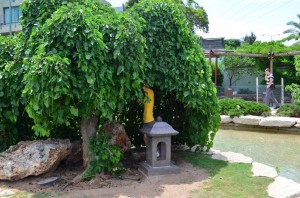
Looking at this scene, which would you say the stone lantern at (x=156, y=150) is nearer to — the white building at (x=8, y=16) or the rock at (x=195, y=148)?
the rock at (x=195, y=148)

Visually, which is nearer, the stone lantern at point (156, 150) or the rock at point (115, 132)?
the stone lantern at point (156, 150)

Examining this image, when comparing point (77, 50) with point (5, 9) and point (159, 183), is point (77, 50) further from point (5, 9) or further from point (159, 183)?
point (5, 9)

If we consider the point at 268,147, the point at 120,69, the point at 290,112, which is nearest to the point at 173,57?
the point at 120,69


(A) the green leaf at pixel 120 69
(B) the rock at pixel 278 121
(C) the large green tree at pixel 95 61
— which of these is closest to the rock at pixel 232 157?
(C) the large green tree at pixel 95 61

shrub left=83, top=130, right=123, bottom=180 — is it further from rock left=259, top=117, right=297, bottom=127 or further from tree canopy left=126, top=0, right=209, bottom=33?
tree canopy left=126, top=0, right=209, bottom=33

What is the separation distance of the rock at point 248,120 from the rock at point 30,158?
7.79 metres

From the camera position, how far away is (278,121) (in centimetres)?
1106

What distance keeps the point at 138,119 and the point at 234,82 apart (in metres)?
21.2

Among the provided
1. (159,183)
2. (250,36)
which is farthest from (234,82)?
(250,36)

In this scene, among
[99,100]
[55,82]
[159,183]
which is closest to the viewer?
[55,82]

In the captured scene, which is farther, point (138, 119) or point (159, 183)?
point (138, 119)

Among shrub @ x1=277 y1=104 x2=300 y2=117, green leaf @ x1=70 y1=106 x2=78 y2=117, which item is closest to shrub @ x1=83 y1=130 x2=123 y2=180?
green leaf @ x1=70 y1=106 x2=78 y2=117

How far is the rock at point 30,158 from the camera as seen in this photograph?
5023 mm

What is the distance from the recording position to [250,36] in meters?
52.7
